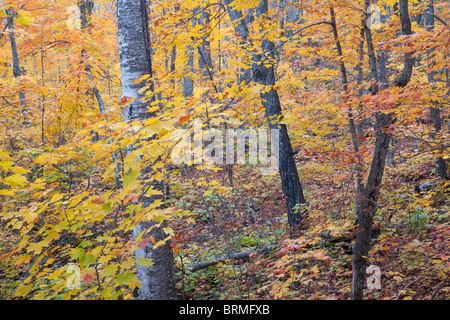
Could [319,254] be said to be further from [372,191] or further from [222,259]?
[222,259]

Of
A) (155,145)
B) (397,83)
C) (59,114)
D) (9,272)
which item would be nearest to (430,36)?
(397,83)

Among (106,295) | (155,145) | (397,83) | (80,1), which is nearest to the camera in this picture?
(155,145)

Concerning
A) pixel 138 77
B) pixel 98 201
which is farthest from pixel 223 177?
pixel 98 201

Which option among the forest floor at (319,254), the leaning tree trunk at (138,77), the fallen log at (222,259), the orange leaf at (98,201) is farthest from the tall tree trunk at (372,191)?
the orange leaf at (98,201)

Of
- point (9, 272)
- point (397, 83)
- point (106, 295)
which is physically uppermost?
point (397, 83)

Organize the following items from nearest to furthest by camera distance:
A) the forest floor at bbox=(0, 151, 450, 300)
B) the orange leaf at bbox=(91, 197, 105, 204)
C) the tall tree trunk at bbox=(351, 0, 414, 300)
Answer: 1. the orange leaf at bbox=(91, 197, 105, 204)
2. the tall tree trunk at bbox=(351, 0, 414, 300)
3. the forest floor at bbox=(0, 151, 450, 300)

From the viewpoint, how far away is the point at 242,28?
664cm

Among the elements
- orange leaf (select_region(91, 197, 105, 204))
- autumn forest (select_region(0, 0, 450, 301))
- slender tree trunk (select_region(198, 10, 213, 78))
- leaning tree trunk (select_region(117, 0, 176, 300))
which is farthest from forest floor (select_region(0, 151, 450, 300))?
slender tree trunk (select_region(198, 10, 213, 78))

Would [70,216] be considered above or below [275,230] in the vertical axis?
above

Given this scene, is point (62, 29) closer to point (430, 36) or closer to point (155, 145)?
point (155, 145)

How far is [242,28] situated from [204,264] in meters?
5.54

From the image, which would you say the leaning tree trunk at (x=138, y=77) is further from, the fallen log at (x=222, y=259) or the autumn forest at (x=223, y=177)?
the fallen log at (x=222, y=259)

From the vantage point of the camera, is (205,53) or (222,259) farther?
(205,53)

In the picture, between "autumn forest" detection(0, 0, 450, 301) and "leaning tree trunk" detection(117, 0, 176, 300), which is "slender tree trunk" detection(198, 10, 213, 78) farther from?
"leaning tree trunk" detection(117, 0, 176, 300)
